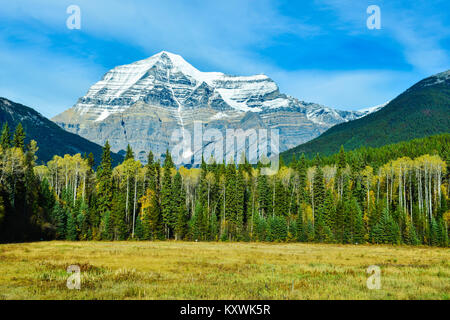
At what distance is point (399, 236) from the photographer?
74125 millimetres

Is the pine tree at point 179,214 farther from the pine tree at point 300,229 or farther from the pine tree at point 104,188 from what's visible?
the pine tree at point 300,229

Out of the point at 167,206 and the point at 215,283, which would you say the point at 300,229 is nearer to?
the point at 167,206

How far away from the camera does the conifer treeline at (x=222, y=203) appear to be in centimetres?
6712


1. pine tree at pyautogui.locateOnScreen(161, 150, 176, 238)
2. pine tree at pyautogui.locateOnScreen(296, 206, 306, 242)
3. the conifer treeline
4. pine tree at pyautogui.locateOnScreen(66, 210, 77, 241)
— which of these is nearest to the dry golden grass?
the conifer treeline

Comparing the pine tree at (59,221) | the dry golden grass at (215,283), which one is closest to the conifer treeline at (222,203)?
the pine tree at (59,221)

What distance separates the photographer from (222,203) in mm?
99125

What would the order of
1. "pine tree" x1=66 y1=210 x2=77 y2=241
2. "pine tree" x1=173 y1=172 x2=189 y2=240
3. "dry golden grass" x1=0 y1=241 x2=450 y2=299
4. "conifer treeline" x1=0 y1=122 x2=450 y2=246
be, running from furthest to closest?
"pine tree" x1=173 y1=172 x2=189 y2=240
"pine tree" x1=66 y1=210 x2=77 y2=241
"conifer treeline" x1=0 y1=122 x2=450 y2=246
"dry golden grass" x1=0 y1=241 x2=450 y2=299

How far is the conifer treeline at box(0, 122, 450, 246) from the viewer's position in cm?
6712

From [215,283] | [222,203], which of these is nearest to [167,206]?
[222,203]

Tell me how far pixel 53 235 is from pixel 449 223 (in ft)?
250

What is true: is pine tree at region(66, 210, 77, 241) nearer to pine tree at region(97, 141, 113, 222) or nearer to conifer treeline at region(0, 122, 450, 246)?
conifer treeline at region(0, 122, 450, 246)
